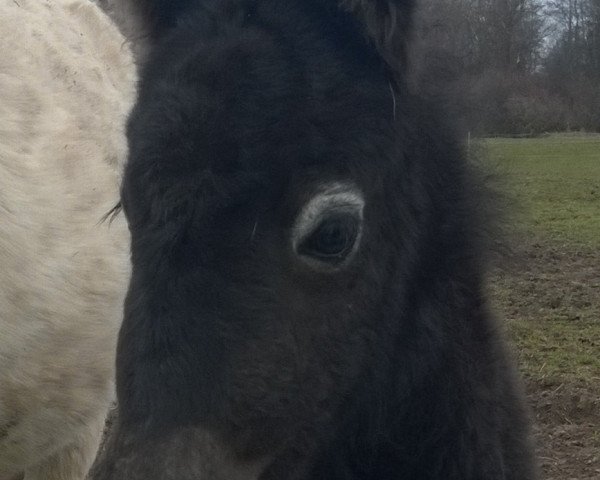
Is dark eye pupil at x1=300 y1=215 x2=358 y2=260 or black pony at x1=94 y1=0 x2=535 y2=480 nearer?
black pony at x1=94 y1=0 x2=535 y2=480

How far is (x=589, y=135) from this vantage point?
37312mm

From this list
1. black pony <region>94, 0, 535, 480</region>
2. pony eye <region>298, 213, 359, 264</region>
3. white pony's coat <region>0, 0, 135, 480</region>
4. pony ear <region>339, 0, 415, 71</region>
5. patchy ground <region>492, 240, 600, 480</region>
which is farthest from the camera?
patchy ground <region>492, 240, 600, 480</region>

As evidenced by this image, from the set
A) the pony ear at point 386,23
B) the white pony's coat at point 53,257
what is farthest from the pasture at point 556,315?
the white pony's coat at point 53,257

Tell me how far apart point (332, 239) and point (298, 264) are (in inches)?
4.1

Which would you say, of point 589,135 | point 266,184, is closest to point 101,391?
point 266,184

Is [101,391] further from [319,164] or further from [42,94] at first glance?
[319,164]

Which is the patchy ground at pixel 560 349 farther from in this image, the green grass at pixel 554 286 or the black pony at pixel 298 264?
the black pony at pixel 298 264

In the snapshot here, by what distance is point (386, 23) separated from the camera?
7.64 ft

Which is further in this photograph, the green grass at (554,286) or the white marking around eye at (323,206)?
the green grass at (554,286)

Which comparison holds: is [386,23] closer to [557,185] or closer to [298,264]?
[298,264]

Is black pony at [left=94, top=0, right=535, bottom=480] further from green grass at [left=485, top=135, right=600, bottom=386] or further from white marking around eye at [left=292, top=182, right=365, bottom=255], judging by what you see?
green grass at [left=485, top=135, right=600, bottom=386]

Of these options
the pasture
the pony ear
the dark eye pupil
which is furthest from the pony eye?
the pasture

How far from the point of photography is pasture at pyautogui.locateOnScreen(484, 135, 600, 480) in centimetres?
326

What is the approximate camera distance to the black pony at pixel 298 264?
2031 millimetres
